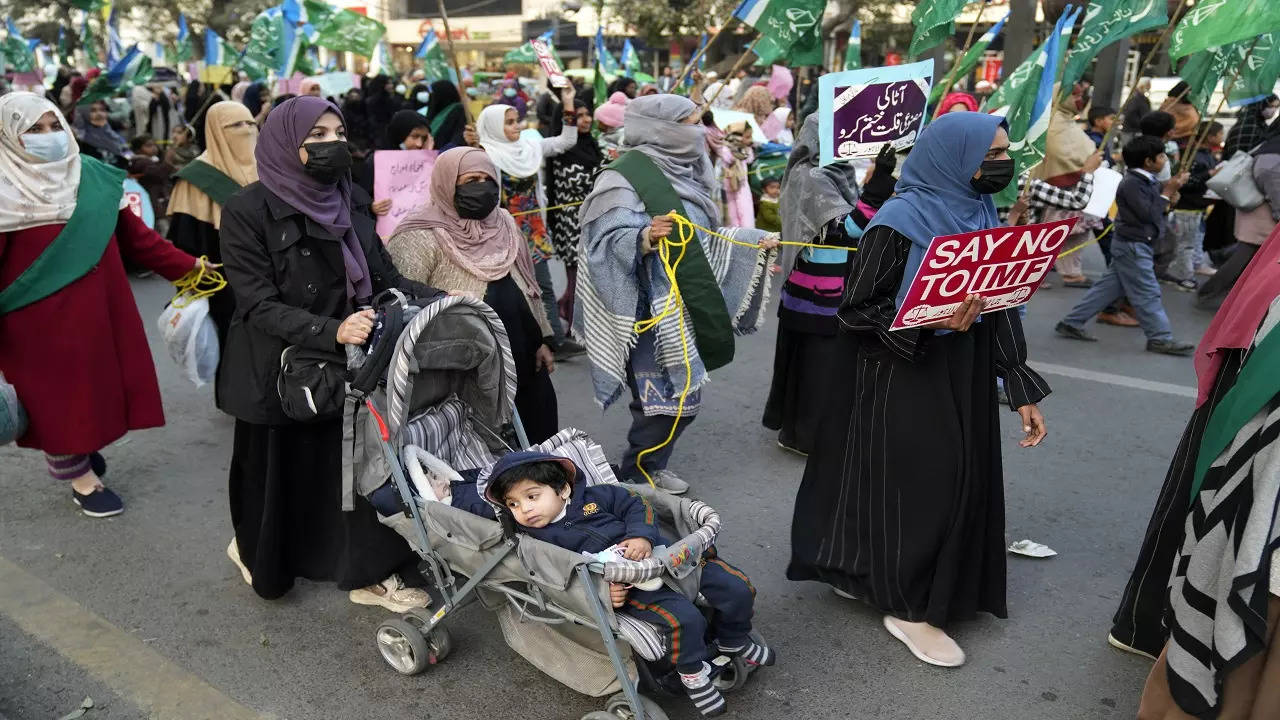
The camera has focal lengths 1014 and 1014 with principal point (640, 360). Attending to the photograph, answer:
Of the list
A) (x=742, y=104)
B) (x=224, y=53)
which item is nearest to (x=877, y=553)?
(x=742, y=104)

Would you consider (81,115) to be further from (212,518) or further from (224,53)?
(212,518)

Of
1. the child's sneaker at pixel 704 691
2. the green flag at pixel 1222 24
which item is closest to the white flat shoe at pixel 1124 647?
the child's sneaker at pixel 704 691

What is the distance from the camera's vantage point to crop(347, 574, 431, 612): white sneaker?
3.62 meters

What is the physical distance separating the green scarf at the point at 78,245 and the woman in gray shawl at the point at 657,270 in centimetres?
196

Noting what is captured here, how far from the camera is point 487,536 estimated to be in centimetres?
286

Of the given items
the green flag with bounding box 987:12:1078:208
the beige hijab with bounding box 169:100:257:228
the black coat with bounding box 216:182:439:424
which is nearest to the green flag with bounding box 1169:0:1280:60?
the green flag with bounding box 987:12:1078:208

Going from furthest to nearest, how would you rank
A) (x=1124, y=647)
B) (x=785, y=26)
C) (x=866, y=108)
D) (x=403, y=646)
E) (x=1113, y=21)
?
(x=1113, y=21)
(x=785, y=26)
(x=866, y=108)
(x=1124, y=647)
(x=403, y=646)

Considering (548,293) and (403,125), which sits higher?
(403,125)

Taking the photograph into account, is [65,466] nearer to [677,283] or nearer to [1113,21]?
[677,283]

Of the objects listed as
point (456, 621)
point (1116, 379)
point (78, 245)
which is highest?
point (78, 245)

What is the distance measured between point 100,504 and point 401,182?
2.15m

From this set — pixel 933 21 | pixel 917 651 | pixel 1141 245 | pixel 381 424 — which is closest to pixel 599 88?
pixel 1141 245

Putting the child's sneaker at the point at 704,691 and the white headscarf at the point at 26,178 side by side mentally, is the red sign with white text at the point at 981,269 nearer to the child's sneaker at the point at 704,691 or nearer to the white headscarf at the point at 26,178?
the child's sneaker at the point at 704,691

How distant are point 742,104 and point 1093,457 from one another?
22.2 feet
